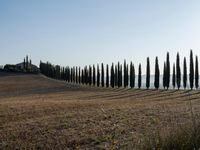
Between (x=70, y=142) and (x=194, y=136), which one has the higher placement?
(x=194, y=136)

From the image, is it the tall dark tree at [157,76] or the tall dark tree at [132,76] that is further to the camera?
the tall dark tree at [132,76]

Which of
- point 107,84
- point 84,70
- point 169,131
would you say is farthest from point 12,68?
point 169,131

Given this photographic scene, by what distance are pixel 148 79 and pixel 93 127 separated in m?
55.9

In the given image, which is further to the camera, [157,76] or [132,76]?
[132,76]

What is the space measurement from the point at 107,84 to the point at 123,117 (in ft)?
208

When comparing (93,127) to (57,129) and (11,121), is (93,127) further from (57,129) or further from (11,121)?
(11,121)

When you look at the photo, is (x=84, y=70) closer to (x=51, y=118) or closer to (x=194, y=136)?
(x=51, y=118)

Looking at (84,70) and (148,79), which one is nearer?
(148,79)

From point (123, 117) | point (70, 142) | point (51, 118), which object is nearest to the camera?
point (70, 142)

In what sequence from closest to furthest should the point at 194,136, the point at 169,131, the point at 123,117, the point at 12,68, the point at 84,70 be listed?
the point at 194,136, the point at 169,131, the point at 123,117, the point at 84,70, the point at 12,68

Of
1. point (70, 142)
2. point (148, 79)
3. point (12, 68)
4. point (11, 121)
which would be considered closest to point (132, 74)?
point (148, 79)

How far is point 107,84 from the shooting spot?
79.9 meters

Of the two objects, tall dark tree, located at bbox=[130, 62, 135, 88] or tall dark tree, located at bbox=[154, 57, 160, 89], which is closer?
tall dark tree, located at bbox=[154, 57, 160, 89]

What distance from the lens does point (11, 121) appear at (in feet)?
58.7
